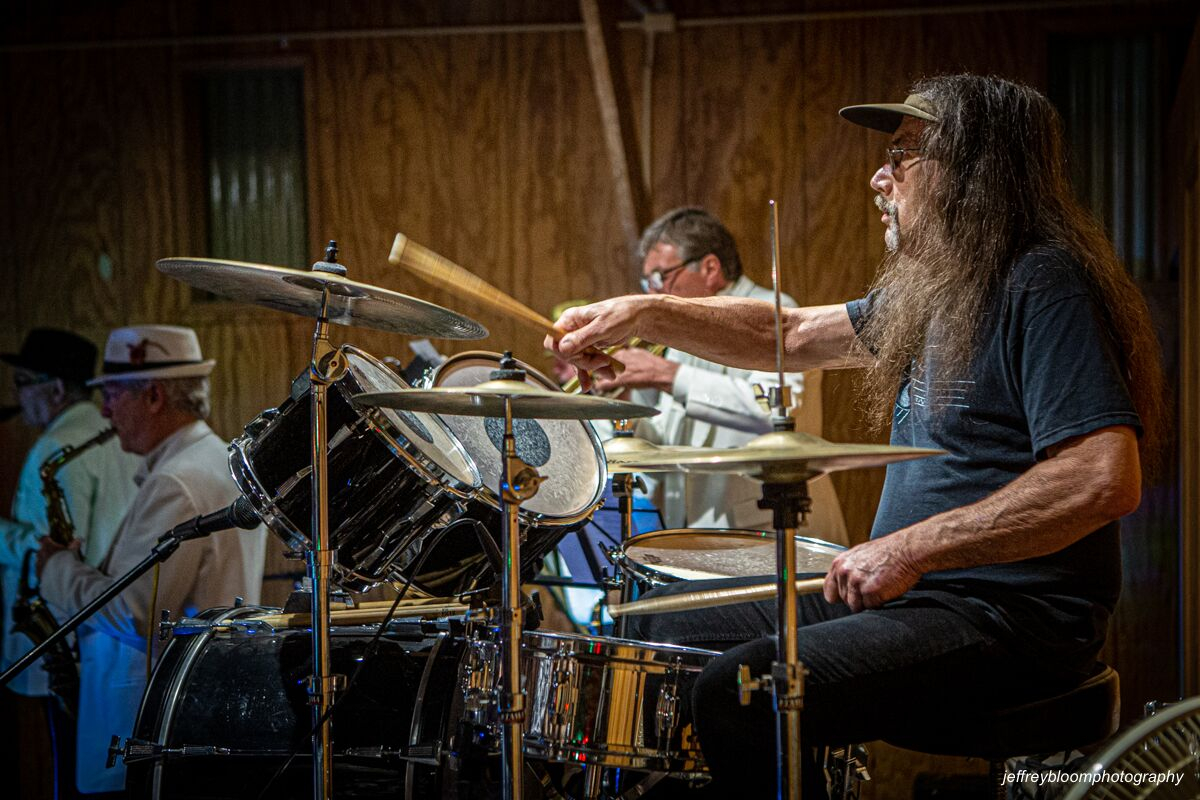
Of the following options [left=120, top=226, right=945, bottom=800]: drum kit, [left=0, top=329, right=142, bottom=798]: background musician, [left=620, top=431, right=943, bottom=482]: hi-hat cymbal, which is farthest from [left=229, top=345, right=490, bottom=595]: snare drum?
[left=0, top=329, right=142, bottom=798]: background musician

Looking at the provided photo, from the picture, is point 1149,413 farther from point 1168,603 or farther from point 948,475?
point 1168,603

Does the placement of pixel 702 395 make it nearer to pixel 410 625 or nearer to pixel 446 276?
A: pixel 410 625

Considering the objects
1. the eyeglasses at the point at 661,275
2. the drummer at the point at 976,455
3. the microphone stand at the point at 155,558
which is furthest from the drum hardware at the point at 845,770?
the eyeglasses at the point at 661,275

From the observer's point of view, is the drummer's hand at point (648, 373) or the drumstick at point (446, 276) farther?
the drummer's hand at point (648, 373)

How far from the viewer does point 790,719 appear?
177cm

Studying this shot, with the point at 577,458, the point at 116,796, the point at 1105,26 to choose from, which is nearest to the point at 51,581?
the point at 116,796

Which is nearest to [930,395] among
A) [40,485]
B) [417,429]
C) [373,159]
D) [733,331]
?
[733,331]

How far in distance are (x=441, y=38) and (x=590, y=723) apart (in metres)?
4.23

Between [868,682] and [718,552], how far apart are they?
0.84m

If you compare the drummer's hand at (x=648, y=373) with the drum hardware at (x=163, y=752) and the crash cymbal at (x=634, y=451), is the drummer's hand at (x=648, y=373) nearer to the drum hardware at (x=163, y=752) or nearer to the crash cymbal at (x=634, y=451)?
the crash cymbal at (x=634, y=451)

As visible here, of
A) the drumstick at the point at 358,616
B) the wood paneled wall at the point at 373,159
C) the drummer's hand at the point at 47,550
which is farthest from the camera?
the wood paneled wall at the point at 373,159

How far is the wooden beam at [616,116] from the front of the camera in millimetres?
4887

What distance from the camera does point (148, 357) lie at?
13.5 feet

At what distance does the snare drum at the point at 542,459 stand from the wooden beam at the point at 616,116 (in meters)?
2.35
